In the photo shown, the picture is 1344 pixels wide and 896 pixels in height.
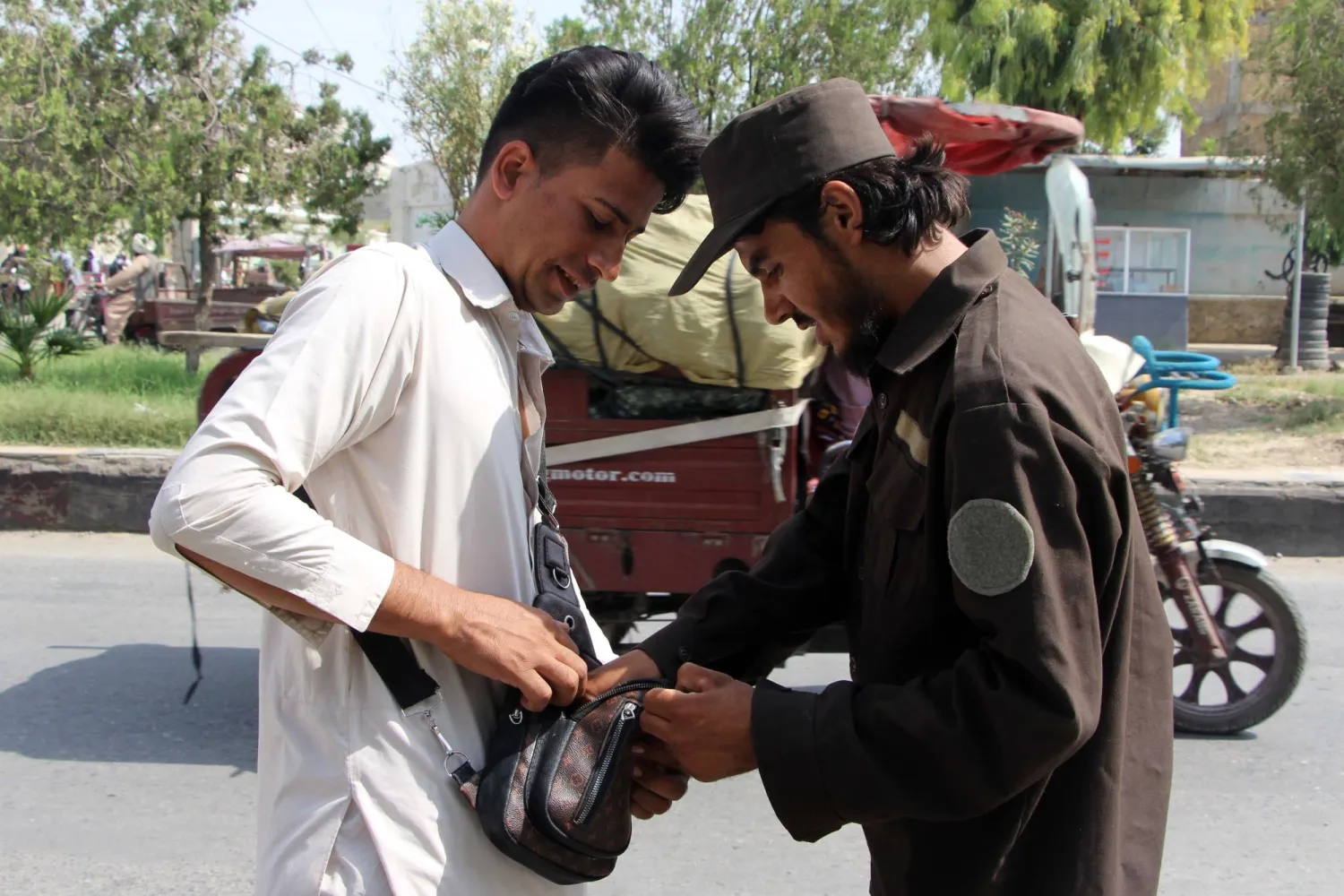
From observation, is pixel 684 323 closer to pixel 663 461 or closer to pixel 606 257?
pixel 663 461

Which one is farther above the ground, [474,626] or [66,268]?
[66,268]

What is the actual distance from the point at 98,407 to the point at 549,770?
8.20 metres

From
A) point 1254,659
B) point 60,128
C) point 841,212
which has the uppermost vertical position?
point 60,128

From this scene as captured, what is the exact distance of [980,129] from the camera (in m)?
4.91

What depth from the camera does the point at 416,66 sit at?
19875mm

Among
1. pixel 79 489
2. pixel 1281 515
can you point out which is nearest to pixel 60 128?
pixel 79 489

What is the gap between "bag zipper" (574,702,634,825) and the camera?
1501 millimetres

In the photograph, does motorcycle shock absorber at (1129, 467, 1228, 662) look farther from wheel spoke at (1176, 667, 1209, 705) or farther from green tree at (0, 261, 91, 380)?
green tree at (0, 261, 91, 380)

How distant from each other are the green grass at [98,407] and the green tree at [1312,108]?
1017 cm

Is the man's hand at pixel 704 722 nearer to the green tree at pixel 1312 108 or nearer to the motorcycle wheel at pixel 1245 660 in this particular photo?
the motorcycle wheel at pixel 1245 660

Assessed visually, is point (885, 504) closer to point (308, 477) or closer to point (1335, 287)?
point (308, 477)

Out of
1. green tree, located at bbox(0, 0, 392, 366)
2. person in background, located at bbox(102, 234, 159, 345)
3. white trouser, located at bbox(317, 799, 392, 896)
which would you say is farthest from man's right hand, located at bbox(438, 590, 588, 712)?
person in background, located at bbox(102, 234, 159, 345)

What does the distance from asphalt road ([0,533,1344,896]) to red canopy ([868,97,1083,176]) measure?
2186 mm

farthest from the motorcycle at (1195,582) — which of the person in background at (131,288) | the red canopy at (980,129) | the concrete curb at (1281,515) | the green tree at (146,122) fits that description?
the person in background at (131,288)
